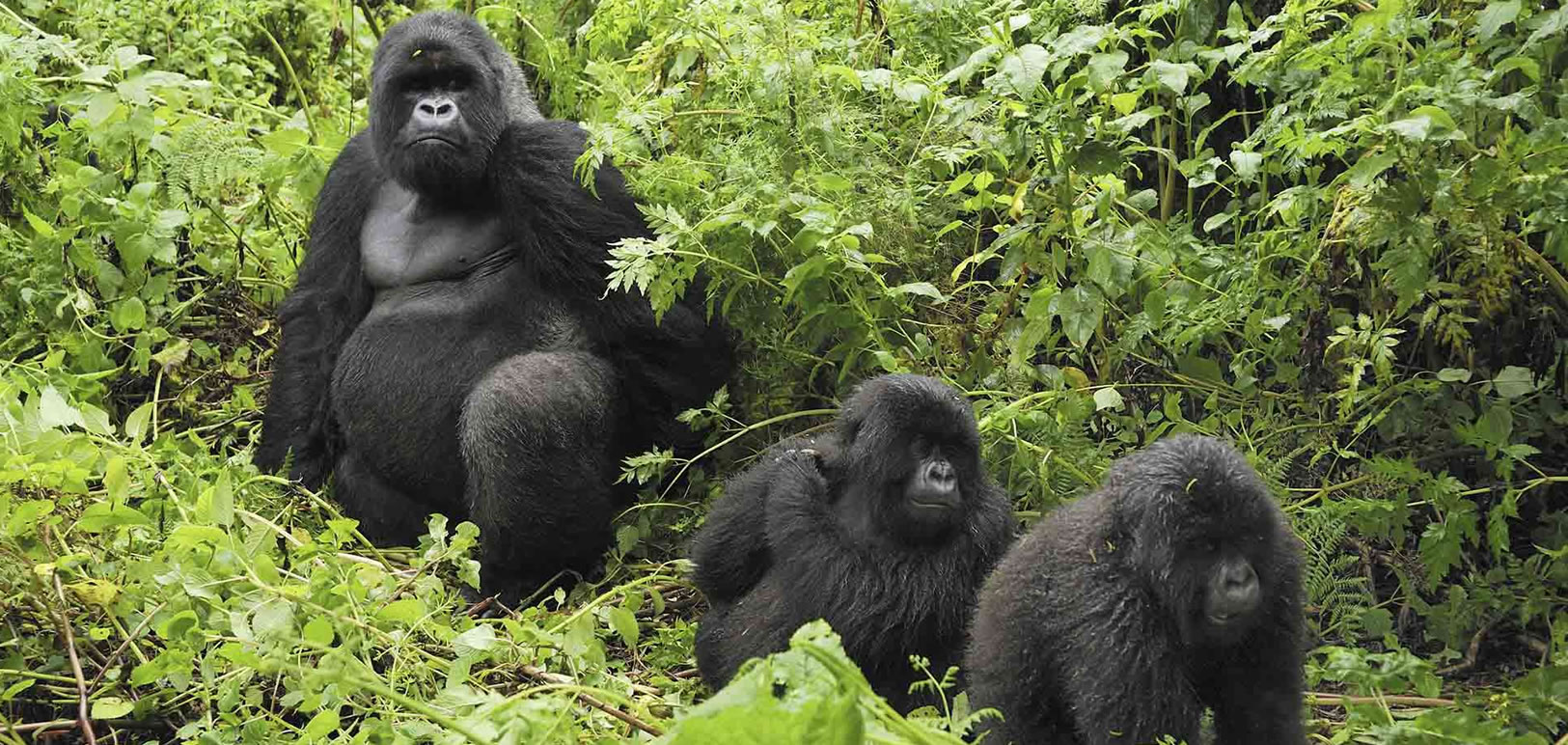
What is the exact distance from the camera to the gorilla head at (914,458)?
3.49m

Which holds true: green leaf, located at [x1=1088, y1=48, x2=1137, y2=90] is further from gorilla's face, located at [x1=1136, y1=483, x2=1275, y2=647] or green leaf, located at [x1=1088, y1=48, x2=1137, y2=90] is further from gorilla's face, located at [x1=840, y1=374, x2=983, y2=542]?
gorilla's face, located at [x1=1136, y1=483, x2=1275, y2=647]

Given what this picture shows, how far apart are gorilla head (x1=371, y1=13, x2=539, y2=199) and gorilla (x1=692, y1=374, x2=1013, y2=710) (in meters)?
1.52

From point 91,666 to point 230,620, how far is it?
573 millimetres

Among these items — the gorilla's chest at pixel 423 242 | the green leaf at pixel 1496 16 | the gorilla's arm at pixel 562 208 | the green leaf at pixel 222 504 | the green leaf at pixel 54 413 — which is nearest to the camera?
the green leaf at pixel 1496 16

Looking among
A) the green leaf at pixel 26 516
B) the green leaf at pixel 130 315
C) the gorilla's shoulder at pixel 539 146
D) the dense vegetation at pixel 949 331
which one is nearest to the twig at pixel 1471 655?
the dense vegetation at pixel 949 331

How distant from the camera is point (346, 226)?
507 centimetres

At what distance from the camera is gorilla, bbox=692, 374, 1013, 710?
352 centimetres

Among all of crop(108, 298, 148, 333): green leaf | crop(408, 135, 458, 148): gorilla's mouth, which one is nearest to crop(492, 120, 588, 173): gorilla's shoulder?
crop(408, 135, 458, 148): gorilla's mouth

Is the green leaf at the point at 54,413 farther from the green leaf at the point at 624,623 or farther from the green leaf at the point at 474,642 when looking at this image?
the green leaf at the point at 624,623

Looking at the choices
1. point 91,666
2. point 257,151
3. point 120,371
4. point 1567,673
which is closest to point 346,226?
point 257,151

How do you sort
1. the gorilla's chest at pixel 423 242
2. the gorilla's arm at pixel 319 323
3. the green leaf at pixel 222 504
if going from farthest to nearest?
the gorilla's arm at pixel 319 323 → the gorilla's chest at pixel 423 242 → the green leaf at pixel 222 504

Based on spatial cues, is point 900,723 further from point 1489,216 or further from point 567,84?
point 567,84

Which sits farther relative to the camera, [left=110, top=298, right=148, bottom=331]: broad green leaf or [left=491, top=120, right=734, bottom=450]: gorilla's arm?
[left=110, top=298, right=148, bottom=331]: broad green leaf

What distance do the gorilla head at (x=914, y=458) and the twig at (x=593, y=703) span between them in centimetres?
60
